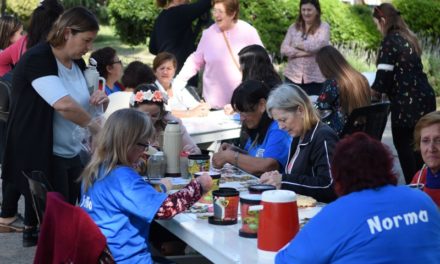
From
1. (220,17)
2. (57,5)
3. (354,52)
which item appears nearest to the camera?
(57,5)

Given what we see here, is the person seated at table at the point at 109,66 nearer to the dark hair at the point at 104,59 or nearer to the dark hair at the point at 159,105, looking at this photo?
the dark hair at the point at 104,59

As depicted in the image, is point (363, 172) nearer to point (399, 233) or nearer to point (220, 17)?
point (399, 233)

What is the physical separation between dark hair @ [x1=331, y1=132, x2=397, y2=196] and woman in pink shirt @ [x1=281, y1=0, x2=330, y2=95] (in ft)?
18.8

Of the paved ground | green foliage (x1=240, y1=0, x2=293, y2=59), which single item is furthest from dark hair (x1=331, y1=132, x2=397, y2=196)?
green foliage (x1=240, y1=0, x2=293, y2=59)

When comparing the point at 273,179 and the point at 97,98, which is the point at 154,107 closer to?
the point at 97,98

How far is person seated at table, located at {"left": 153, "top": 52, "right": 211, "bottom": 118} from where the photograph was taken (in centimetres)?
759

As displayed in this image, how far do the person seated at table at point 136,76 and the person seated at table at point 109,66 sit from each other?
62 millimetres

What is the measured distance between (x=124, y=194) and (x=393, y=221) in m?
1.36

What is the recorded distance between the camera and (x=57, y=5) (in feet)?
19.2

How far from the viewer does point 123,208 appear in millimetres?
3713

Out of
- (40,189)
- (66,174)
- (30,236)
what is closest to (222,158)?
(66,174)

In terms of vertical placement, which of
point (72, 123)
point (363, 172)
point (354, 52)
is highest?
point (363, 172)

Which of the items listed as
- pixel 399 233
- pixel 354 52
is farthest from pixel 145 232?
pixel 354 52

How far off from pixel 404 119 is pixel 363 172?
15.5 feet
